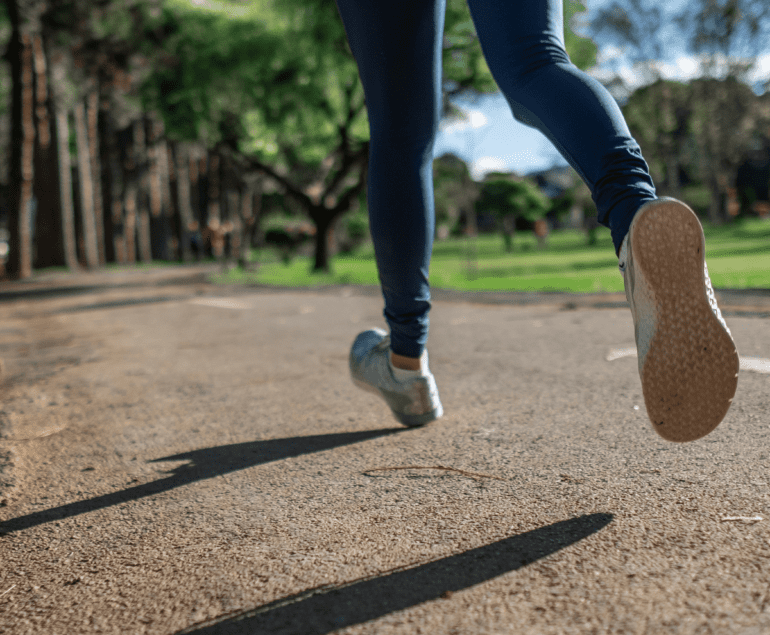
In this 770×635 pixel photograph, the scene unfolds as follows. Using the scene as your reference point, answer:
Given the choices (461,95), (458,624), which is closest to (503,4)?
(458,624)

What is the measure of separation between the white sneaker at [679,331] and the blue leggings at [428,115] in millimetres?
74

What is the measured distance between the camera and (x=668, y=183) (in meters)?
45.3

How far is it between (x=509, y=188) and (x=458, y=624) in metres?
52.8

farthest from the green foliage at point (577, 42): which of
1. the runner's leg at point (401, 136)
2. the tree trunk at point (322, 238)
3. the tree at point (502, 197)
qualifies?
the tree at point (502, 197)

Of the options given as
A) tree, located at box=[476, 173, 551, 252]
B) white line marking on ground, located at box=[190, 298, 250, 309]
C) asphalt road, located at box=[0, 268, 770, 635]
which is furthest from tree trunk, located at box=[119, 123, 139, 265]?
asphalt road, located at box=[0, 268, 770, 635]

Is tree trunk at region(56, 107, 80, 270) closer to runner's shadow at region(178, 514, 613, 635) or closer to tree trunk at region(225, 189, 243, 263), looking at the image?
tree trunk at region(225, 189, 243, 263)

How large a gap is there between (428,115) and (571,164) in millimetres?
583

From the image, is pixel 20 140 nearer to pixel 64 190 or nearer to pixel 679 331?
pixel 64 190

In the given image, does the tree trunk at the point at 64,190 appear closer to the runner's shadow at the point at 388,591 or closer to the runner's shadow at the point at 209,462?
the runner's shadow at the point at 209,462

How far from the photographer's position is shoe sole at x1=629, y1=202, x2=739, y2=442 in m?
1.25

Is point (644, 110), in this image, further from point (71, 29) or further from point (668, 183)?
point (71, 29)

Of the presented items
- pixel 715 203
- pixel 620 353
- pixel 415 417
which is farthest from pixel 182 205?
pixel 415 417

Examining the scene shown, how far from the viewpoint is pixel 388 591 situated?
3.54ft

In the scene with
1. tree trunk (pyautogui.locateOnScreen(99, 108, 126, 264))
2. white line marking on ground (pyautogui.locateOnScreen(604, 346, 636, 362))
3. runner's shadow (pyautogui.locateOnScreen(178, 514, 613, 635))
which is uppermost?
tree trunk (pyautogui.locateOnScreen(99, 108, 126, 264))
